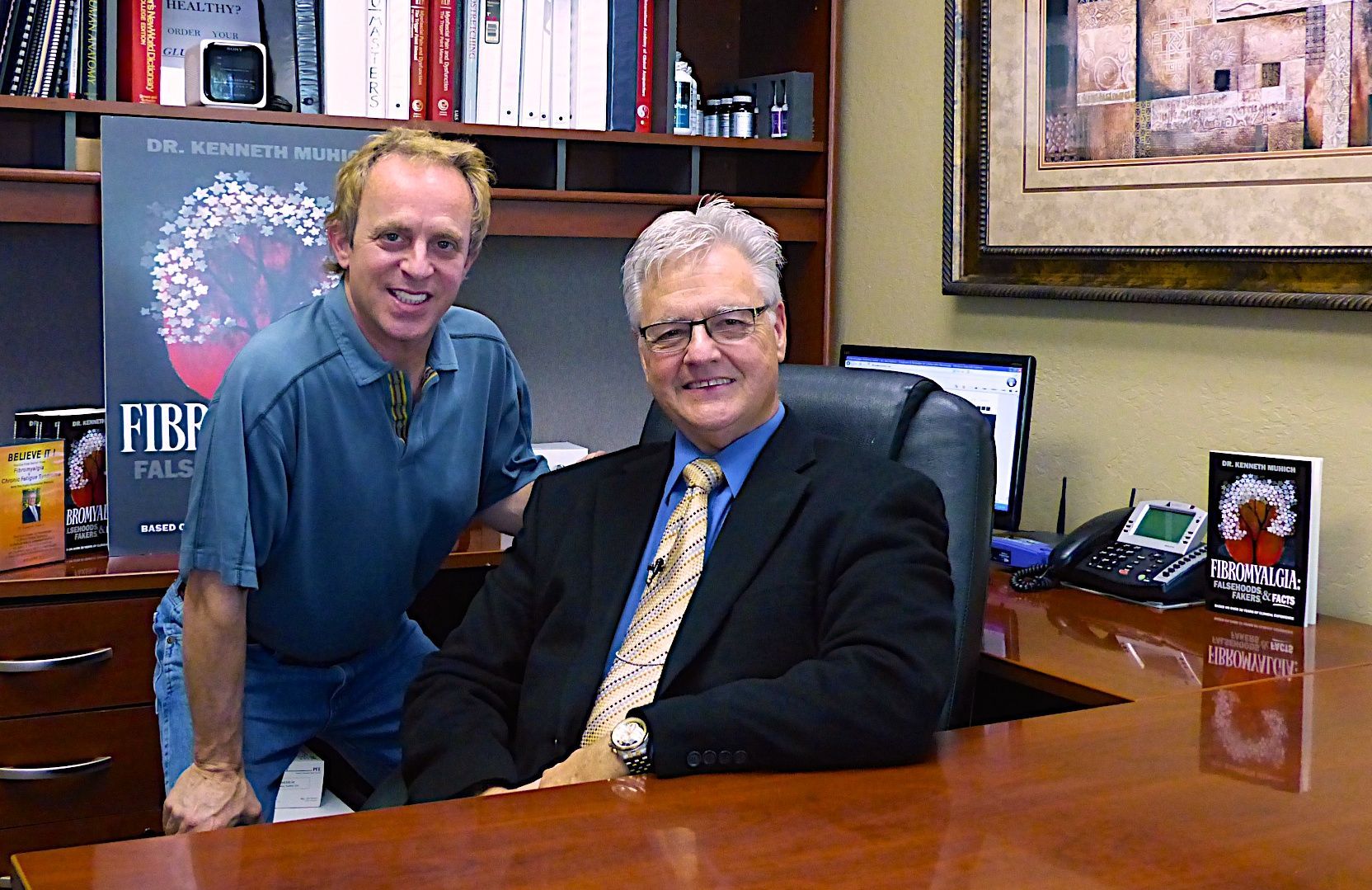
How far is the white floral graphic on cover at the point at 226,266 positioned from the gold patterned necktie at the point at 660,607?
1.13m

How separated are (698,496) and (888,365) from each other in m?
1.11

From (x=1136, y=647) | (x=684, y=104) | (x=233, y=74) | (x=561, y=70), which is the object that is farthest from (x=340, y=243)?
(x=1136, y=647)

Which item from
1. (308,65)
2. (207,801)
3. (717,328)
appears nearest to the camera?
(717,328)

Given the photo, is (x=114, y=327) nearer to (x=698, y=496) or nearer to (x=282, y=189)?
(x=282, y=189)

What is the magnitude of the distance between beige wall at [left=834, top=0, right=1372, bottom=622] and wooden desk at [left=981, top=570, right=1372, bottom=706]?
24cm

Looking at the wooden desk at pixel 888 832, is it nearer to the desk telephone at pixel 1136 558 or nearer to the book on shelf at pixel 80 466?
the desk telephone at pixel 1136 558

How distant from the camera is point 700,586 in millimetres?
1685

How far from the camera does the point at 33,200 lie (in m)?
2.46

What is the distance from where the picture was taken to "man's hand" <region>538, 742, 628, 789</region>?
150cm

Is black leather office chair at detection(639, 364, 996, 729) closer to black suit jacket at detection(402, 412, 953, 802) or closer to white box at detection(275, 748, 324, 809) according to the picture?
black suit jacket at detection(402, 412, 953, 802)

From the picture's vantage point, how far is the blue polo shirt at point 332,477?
6.38ft

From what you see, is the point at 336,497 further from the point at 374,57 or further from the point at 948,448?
the point at 374,57

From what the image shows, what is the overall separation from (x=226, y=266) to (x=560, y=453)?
2.53ft

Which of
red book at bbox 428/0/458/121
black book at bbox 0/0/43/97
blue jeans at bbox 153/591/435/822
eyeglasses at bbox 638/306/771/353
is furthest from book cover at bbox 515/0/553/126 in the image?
eyeglasses at bbox 638/306/771/353
